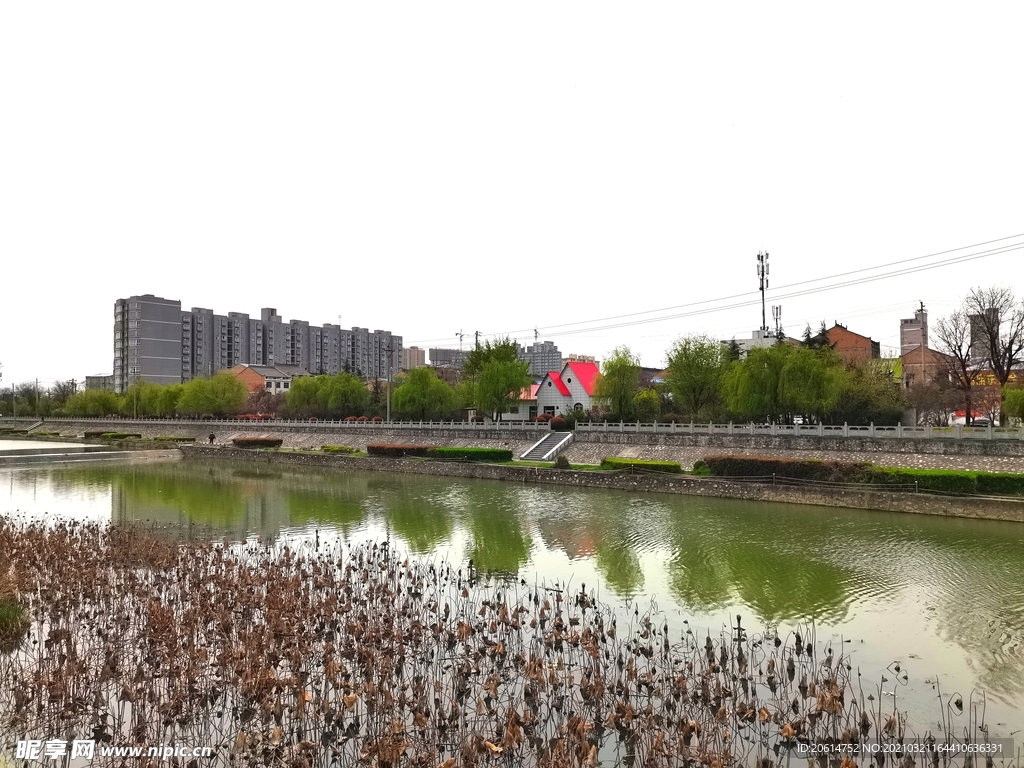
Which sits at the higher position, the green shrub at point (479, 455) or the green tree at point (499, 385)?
the green tree at point (499, 385)

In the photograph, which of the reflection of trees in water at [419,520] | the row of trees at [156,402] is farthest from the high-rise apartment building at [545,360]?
the reflection of trees in water at [419,520]

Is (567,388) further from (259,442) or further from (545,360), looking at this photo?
(545,360)

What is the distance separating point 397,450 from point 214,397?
43.4 metres

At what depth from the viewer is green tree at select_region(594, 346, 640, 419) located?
1913 inches

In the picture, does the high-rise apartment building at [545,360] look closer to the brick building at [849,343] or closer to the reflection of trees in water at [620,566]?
the brick building at [849,343]

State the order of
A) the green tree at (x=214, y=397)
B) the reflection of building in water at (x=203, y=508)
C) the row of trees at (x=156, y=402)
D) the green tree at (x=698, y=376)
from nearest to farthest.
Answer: the reflection of building in water at (x=203, y=508)
the green tree at (x=698, y=376)
the green tree at (x=214, y=397)
the row of trees at (x=156, y=402)

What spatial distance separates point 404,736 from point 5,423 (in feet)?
345

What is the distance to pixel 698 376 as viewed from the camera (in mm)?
43719

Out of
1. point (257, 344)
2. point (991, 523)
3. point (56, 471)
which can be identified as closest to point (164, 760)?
point (991, 523)

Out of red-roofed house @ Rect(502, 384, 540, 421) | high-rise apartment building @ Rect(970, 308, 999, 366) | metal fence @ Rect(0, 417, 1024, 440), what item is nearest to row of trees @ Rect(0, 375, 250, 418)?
metal fence @ Rect(0, 417, 1024, 440)

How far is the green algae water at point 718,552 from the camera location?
30.6ft

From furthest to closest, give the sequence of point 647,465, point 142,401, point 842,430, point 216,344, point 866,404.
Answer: point 216,344, point 142,401, point 866,404, point 647,465, point 842,430

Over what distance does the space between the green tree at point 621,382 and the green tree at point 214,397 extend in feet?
160

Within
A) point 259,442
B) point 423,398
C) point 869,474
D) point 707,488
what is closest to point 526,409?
point 423,398
